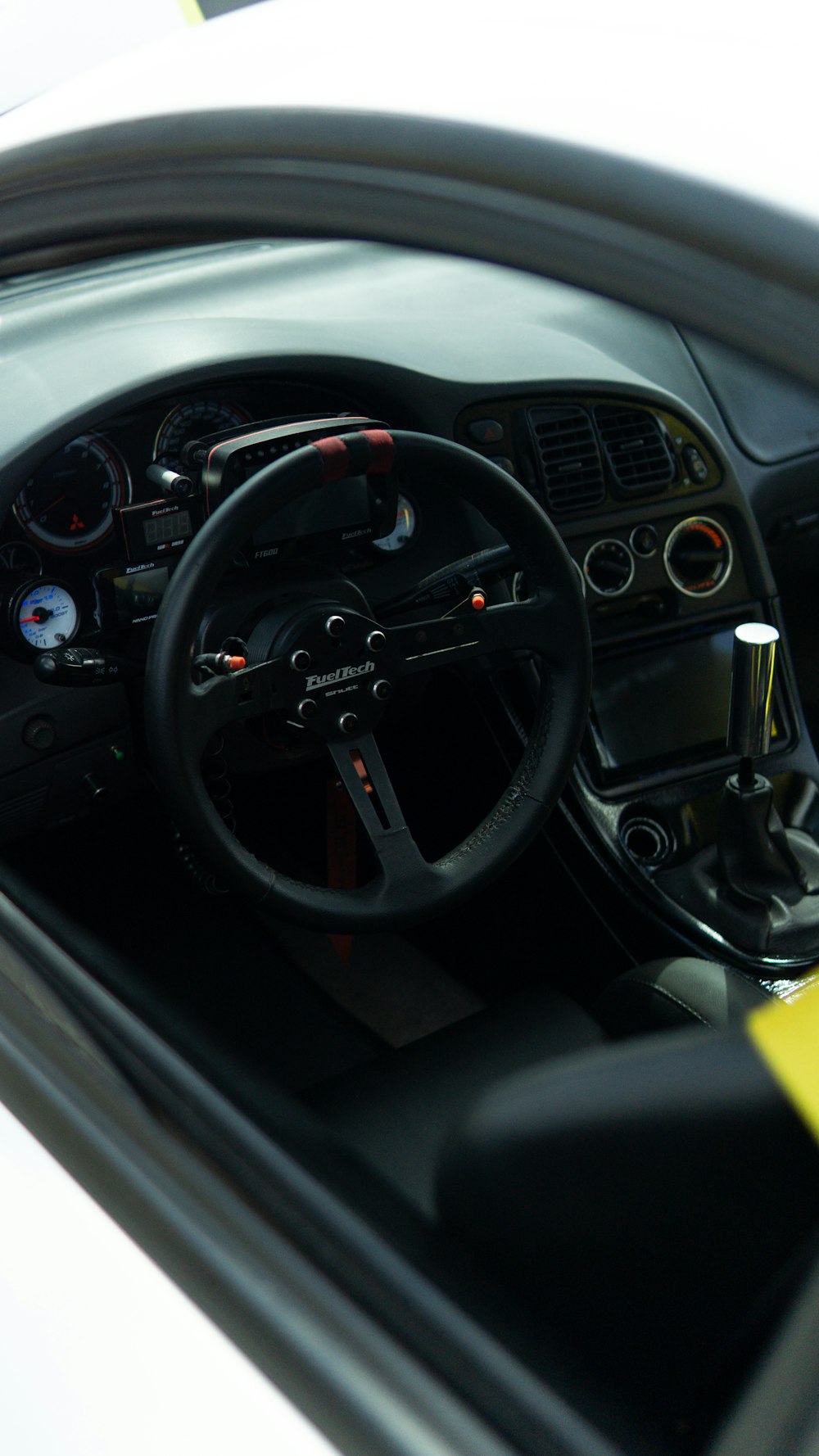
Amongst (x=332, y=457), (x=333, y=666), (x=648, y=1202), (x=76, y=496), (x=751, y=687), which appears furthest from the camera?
(x=751, y=687)

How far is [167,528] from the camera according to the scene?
1586 mm

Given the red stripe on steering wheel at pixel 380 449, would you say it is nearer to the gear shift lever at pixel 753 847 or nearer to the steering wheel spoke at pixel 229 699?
the steering wheel spoke at pixel 229 699

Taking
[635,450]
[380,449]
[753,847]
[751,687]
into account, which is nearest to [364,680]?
[380,449]

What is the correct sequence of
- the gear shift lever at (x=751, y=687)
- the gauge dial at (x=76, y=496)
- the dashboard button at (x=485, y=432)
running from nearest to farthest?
1. the gauge dial at (x=76, y=496)
2. the gear shift lever at (x=751, y=687)
3. the dashboard button at (x=485, y=432)

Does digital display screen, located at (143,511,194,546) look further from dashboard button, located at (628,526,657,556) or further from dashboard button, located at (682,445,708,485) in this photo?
dashboard button, located at (682,445,708,485)

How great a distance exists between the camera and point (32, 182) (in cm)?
90

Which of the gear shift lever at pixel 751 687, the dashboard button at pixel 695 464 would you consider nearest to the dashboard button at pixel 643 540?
the dashboard button at pixel 695 464

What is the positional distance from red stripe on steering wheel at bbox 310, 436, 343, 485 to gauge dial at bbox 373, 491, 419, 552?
41 cm

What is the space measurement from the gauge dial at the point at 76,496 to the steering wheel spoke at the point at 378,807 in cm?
42

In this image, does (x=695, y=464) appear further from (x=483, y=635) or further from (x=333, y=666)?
(x=333, y=666)

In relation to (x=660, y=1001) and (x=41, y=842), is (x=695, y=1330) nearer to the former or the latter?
(x=660, y=1001)

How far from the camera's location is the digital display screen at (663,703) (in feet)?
6.78

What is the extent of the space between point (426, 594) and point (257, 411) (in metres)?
0.38

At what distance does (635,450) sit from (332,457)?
2.90 feet
